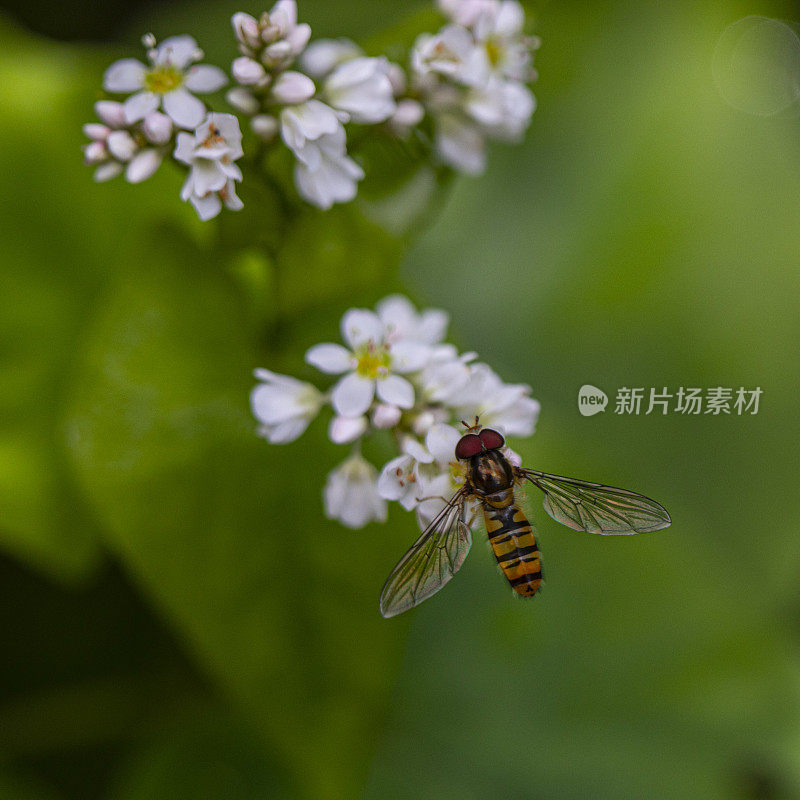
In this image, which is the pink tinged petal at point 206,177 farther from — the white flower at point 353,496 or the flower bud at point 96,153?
the white flower at point 353,496

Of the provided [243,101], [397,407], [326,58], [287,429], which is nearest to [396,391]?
[397,407]

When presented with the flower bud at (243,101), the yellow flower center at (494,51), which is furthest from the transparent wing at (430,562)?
the yellow flower center at (494,51)

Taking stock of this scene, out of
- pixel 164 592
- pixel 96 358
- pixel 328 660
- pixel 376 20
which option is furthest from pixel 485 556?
pixel 376 20

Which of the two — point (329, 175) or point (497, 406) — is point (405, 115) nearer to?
point (329, 175)

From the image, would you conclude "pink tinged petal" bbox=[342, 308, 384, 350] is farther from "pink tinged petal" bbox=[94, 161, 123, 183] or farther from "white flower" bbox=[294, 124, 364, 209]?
"pink tinged petal" bbox=[94, 161, 123, 183]

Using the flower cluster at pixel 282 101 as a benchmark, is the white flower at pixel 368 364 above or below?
below

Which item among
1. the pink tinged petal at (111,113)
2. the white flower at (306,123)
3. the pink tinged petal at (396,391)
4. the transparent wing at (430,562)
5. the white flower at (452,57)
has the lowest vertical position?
the transparent wing at (430,562)

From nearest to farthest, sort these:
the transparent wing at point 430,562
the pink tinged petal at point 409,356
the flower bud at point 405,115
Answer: the transparent wing at point 430,562 < the pink tinged petal at point 409,356 < the flower bud at point 405,115
